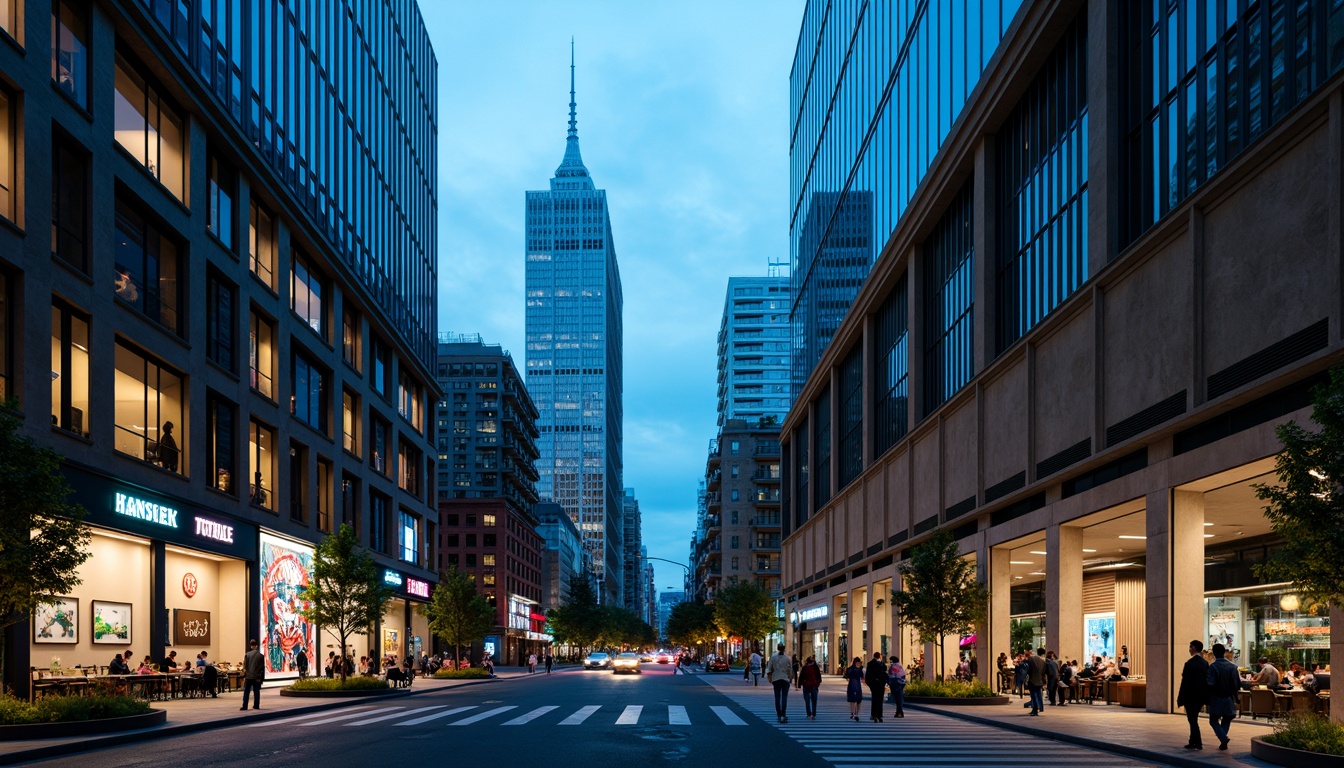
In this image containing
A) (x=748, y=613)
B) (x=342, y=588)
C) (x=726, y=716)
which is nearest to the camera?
(x=726, y=716)

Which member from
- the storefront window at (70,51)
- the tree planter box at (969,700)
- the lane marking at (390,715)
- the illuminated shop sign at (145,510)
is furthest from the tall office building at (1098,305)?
the storefront window at (70,51)

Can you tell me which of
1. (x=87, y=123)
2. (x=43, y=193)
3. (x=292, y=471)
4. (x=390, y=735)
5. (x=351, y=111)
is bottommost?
(x=390, y=735)

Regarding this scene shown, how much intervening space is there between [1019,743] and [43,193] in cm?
2436

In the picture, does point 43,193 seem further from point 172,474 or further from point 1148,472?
point 1148,472

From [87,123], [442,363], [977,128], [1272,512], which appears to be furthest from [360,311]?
[442,363]

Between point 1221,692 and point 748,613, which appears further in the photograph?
point 748,613

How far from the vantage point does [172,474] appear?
3484 cm

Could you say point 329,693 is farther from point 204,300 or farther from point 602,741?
point 602,741

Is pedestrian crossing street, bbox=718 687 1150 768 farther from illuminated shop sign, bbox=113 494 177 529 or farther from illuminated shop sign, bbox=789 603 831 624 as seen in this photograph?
illuminated shop sign, bbox=789 603 831 624

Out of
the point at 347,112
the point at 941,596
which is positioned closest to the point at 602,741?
the point at 941,596

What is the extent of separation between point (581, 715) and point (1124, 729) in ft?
41.1

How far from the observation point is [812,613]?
247ft

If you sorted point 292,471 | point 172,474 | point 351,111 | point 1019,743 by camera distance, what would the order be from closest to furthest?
point 1019,743 → point 172,474 → point 292,471 → point 351,111

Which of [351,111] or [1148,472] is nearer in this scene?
[1148,472]
